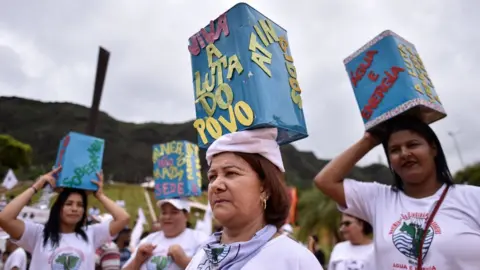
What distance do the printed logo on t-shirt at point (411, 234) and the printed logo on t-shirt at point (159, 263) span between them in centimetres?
252

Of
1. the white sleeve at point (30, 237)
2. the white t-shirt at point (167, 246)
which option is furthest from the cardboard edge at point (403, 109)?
the white sleeve at point (30, 237)

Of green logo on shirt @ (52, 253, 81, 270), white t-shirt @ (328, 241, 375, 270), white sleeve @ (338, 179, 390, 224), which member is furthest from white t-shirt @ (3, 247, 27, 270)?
white sleeve @ (338, 179, 390, 224)

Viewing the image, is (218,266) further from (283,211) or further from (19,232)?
(19,232)

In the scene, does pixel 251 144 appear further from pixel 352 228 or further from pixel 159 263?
pixel 352 228

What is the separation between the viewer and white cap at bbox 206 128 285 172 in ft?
6.47

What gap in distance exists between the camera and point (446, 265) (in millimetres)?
2248

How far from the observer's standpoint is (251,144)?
1978 mm

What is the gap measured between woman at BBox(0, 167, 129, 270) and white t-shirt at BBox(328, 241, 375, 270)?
8.33 feet

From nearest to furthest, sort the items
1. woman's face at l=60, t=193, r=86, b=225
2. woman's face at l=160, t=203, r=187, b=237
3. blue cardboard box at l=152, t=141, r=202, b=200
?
1. woman's face at l=60, t=193, r=86, b=225
2. woman's face at l=160, t=203, r=187, b=237
3. blue cardboard box at l=152, t=141, r=202, b=200

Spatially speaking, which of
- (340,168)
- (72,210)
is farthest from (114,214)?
(340,168)

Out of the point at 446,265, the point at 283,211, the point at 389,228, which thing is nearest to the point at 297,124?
the point at 283,211

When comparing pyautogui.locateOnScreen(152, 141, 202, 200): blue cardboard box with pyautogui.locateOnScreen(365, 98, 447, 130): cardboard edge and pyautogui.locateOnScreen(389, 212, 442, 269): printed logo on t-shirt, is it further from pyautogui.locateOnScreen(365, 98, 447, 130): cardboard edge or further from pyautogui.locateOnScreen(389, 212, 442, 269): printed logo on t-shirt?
pyautogui.locateOnScreen(389, 212, 442, 269): printed logo on t-shirt

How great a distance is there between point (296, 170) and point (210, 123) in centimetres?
7916

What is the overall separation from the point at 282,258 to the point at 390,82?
1545mm
